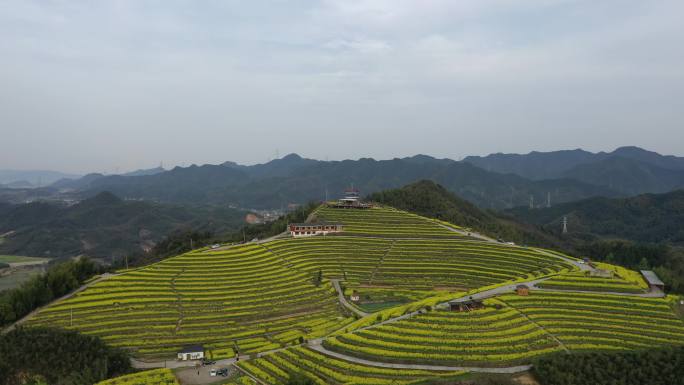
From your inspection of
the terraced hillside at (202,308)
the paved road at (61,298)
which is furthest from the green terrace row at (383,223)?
the paved road at (61,298)

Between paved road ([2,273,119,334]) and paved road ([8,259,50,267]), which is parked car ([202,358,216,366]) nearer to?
paved road ([2,273,119,334])

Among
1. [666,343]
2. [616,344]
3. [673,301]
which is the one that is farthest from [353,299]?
[673,301]

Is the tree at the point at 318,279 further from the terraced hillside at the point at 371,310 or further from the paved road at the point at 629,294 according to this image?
the paved road at the point at 629,294

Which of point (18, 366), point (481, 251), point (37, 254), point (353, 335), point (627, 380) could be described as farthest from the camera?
point (37, 254)

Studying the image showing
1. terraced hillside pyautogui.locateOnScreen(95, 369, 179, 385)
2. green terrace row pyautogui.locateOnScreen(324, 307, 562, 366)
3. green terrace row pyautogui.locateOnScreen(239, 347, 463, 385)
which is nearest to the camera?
green terrace row pyautogui.locateOnScreen(239, 347, 463, 385)

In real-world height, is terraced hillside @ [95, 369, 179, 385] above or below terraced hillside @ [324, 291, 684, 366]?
below

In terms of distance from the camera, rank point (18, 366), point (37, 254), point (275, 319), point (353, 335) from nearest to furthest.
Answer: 1. point (18, 366)
2. point (353, 335)
3. point (275, 319)
4. point (37, 254)

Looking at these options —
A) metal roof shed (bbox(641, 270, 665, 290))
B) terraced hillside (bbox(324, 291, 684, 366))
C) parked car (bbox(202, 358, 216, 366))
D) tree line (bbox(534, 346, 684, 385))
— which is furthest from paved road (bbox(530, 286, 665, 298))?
parked car (bbox(202, 358, 216, 366))

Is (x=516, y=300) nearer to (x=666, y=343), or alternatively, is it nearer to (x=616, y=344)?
(x=616, y=344)
